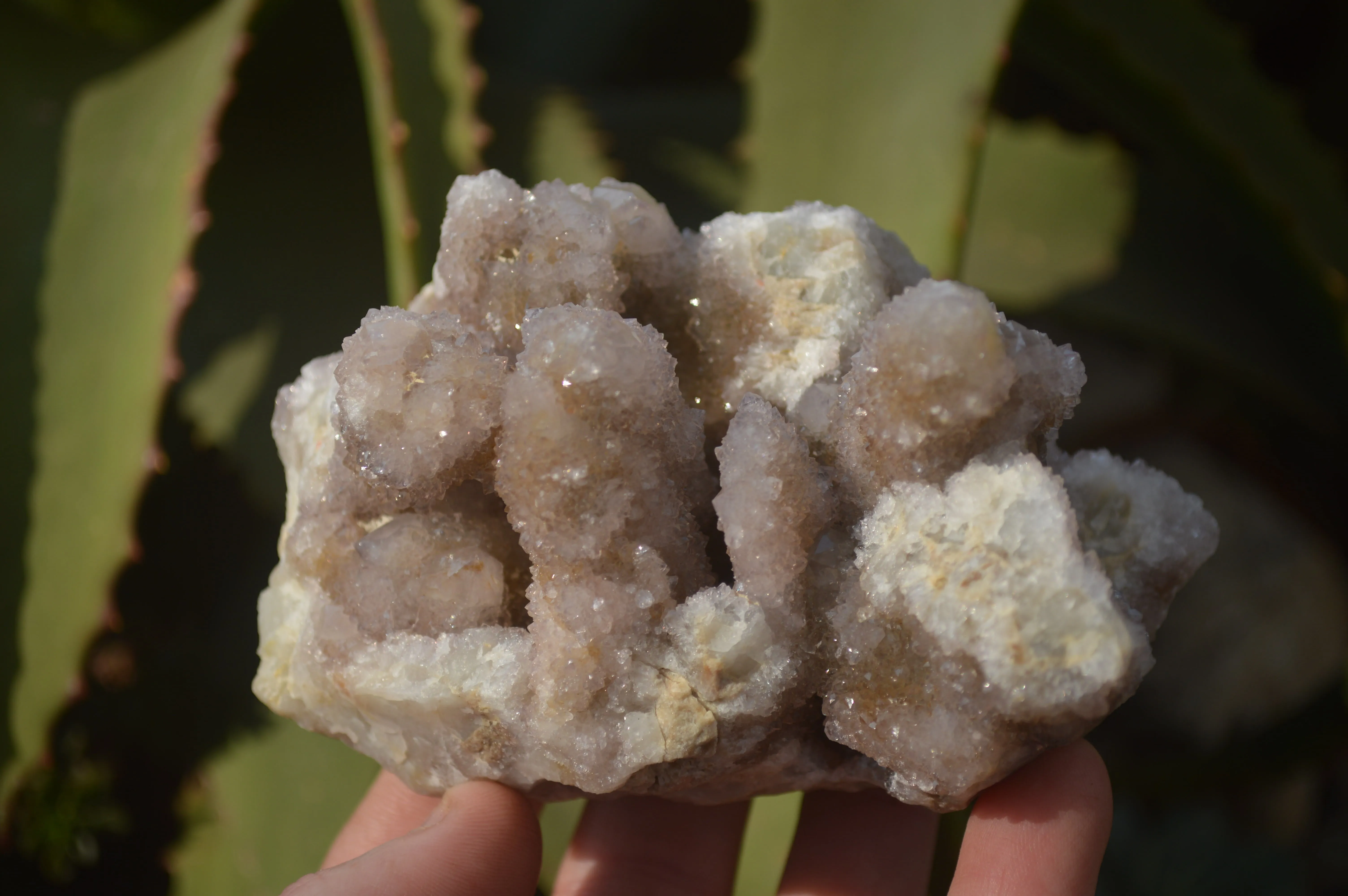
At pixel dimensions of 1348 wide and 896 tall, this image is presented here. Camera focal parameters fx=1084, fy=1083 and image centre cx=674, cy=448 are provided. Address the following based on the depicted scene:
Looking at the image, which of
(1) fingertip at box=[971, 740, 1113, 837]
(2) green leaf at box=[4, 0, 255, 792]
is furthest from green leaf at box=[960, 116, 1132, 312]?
(2) green leaf at box=[4, 0, 255, 792]

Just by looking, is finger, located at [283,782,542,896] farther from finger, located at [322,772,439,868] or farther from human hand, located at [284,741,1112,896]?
finger, located at [322,772,439,868]

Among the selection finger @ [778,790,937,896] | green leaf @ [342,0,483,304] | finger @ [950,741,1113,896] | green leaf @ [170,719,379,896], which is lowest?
green leaf @ [170,719,379,896]

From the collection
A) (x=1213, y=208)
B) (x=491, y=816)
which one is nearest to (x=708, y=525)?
(x=491, y=816)

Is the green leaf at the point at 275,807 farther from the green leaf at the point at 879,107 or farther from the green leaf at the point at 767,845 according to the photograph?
the green leaf at the point at 879,107

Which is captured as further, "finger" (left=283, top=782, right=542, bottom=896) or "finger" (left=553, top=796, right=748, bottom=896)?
"finger" (left=553, top=796, right=748, bottom=896)

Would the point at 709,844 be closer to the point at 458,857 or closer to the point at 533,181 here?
the point at 458,857

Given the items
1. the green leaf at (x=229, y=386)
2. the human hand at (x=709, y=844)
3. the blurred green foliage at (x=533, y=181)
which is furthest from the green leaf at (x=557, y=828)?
the green leaf at (x=229, y=386)
